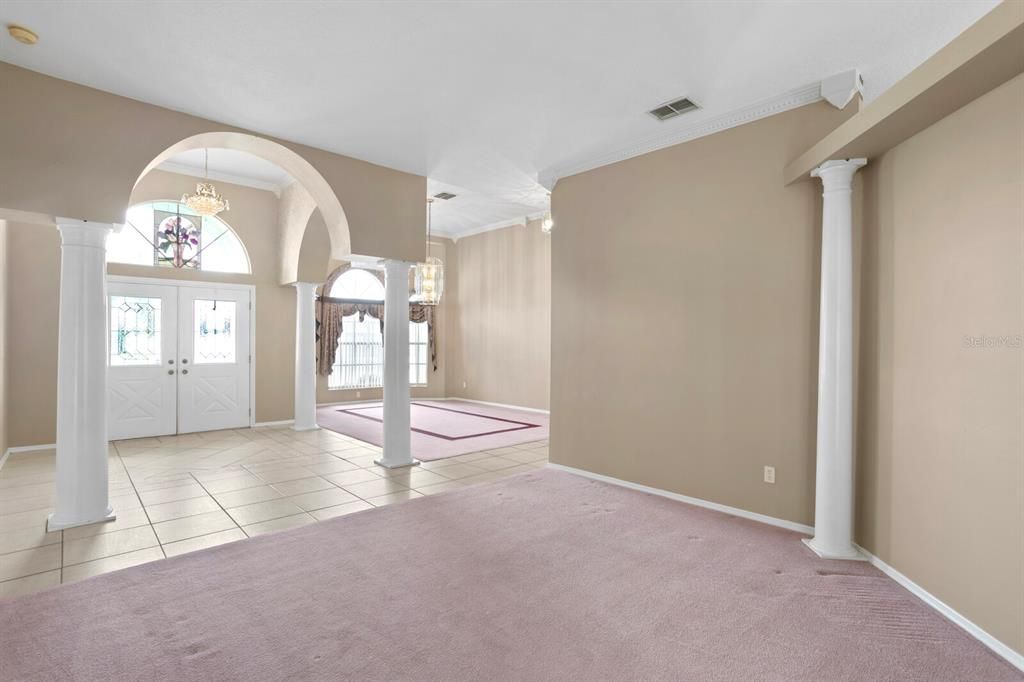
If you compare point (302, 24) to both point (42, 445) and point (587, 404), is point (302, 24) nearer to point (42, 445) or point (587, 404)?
point (587, 404)

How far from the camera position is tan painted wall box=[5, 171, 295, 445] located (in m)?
5.91

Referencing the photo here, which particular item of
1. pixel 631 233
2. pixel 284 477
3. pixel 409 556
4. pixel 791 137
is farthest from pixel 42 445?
pixel 791 137

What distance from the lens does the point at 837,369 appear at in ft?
10.5

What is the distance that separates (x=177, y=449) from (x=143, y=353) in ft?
5.24

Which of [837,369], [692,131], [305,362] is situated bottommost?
[305,362]

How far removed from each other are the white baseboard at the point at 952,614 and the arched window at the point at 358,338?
344 inches

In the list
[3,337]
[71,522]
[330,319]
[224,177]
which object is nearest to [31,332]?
[3,337]

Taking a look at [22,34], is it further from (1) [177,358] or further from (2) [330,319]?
(2) [330,319]

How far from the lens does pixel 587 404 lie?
506cm

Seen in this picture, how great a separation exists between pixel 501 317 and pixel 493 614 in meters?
8.15

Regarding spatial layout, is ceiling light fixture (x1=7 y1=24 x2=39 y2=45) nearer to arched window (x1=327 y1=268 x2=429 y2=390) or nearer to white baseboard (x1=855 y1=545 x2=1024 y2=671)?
white baseboard (x1=855 y1=545 x2=1024 y2=671)

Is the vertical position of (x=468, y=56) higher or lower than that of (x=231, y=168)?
lower

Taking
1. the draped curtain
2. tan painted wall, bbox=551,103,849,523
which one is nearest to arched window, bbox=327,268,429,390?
the draped curtain

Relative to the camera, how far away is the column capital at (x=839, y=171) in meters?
3.15
